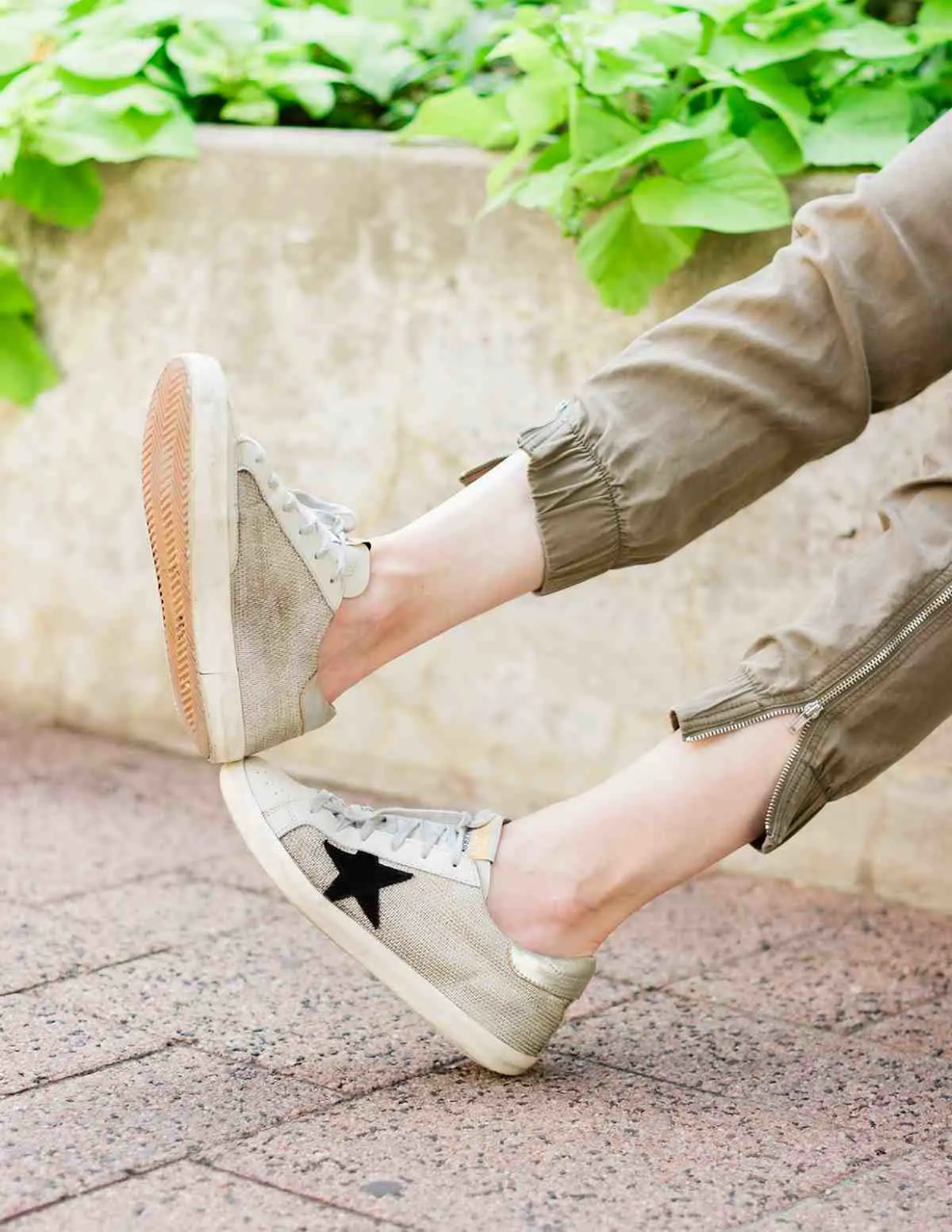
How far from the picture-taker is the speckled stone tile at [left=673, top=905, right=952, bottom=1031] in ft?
5.29

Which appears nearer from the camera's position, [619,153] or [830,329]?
[830,329]

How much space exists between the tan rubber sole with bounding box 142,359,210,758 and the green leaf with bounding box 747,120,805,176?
2.87ft

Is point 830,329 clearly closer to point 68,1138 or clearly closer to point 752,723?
point 752,723

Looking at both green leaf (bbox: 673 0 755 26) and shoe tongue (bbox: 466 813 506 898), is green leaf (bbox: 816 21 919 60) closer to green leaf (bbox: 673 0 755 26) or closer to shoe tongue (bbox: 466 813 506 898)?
green leaf (bbox: 673 0 755 26)

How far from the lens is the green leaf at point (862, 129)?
74.4 inches

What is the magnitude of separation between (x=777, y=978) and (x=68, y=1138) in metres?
0.76

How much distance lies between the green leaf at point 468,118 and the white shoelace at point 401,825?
0.99 metres

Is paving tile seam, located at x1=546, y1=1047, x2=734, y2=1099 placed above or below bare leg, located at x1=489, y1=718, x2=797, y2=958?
below

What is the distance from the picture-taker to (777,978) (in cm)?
170

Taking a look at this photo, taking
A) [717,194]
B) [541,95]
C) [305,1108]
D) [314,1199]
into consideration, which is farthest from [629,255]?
[314,1199]

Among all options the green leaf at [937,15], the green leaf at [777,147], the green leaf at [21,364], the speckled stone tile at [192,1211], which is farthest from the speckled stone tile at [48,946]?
the green leaf at [937,15]

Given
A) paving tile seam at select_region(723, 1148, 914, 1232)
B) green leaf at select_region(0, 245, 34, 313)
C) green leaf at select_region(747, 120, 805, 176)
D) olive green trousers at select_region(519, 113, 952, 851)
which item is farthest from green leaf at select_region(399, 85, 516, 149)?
paving tile seam at select_region(723, 1148, 914, 1232)

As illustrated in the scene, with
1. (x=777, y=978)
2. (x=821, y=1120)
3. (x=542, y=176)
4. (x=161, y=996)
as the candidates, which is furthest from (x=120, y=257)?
(x=821, y=1120)

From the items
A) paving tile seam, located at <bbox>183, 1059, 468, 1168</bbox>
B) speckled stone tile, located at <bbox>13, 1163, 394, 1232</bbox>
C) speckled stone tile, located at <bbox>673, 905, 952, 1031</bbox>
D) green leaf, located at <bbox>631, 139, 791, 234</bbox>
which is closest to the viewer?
speckled stone tile, located at <bbox>13, 1163, 394, 1232</bbox>
